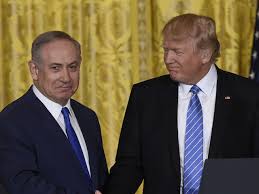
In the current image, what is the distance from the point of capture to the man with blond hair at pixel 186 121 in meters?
3.09

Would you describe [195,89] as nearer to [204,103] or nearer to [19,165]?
[204,103]

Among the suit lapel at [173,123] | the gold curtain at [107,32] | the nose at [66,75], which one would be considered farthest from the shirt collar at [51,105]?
the gold curtain at [107,32]

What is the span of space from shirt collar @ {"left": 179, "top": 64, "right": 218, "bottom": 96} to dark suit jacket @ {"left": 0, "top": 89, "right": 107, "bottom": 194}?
1.83 ft

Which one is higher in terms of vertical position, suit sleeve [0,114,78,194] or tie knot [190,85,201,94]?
tie knot [190,85,201,94]

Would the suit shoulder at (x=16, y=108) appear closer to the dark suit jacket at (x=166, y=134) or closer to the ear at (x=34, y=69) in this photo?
the ear at (x=34, y=69)

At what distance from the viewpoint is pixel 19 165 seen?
272 cm

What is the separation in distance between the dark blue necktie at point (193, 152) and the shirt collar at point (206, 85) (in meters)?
0.12

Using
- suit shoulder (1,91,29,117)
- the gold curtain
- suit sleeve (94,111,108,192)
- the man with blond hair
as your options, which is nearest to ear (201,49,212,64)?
the man with blond hair

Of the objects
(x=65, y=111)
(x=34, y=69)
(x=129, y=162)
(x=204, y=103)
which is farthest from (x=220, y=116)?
(x=34, y=69)

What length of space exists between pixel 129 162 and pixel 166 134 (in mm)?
219

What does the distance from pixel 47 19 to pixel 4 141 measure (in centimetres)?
217

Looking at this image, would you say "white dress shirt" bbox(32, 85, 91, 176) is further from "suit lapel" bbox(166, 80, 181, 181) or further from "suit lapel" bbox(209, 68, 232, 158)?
"suit lapel" bbox(209, 68, 232, 158)

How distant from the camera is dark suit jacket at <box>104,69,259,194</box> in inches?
122

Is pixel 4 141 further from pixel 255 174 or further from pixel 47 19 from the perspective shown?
pixel 47 19
